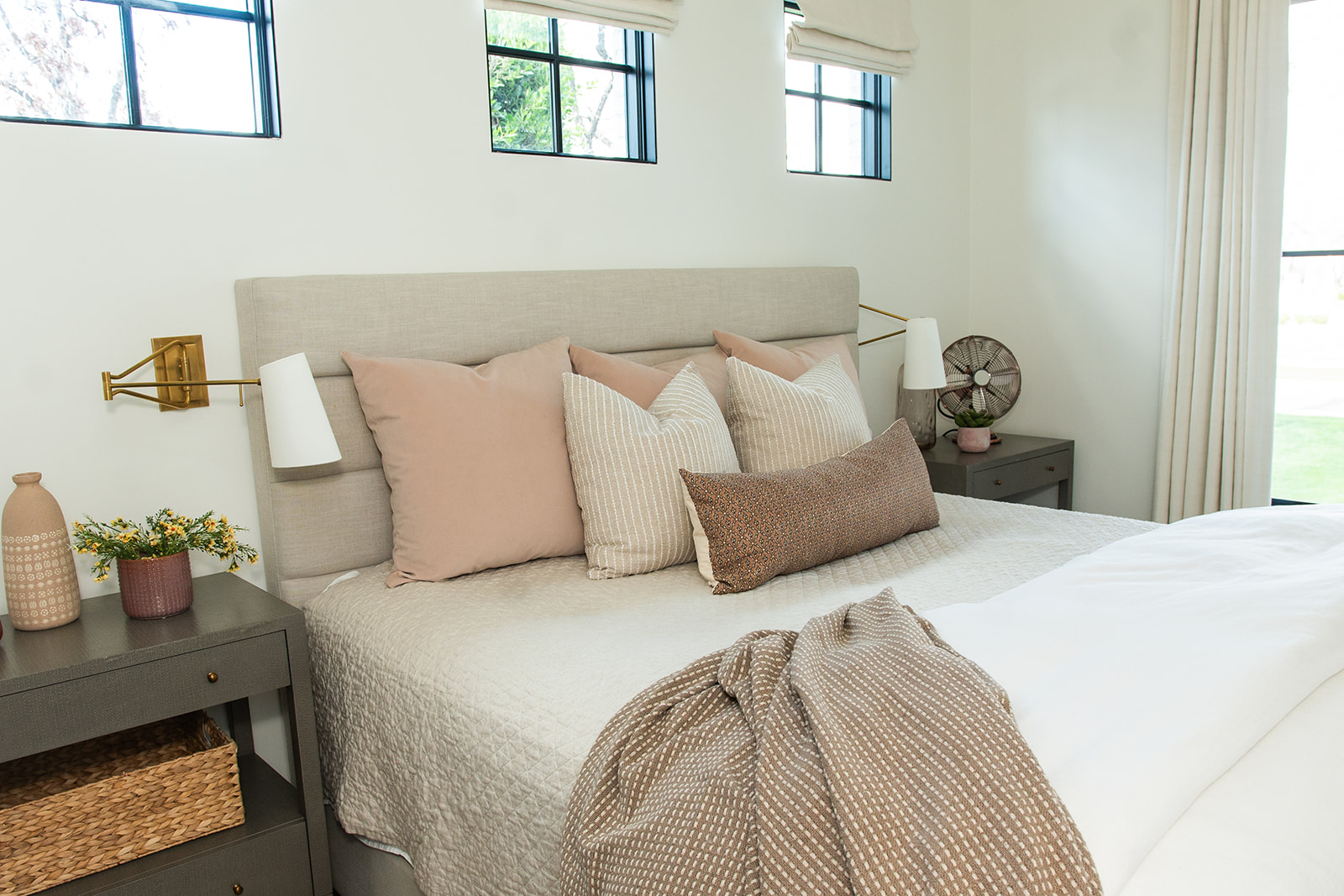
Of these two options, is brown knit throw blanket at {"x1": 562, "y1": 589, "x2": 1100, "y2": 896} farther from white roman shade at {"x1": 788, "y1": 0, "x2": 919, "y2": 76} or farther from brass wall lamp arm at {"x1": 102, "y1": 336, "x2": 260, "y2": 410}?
white roman shade at {"x1": 788, "y1": 0, "x2": 919, "y2": 76}

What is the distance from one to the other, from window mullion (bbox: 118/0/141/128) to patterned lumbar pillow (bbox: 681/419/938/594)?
4.48ft

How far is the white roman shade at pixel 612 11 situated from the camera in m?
2.38

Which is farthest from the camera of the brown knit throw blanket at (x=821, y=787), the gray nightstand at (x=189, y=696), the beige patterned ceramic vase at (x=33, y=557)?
the beige patterned ceramic vase at (x=33, y=557)

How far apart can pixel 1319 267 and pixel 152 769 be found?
3.61 metres

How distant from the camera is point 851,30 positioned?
10.4 feet

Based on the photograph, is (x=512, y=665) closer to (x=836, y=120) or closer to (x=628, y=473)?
(x=628, y=473)

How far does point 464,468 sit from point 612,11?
1.36 meters

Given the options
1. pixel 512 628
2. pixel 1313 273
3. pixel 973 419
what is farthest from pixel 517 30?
pixel 1313 273

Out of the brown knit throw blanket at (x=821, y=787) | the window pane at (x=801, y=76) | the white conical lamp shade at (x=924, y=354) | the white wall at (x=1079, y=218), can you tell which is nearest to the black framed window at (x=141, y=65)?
the brown knit throw blanket at (x=821, y=787)

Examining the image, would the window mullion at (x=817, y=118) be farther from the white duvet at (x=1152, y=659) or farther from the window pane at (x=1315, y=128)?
the white duvet at (x=1152, y=659)

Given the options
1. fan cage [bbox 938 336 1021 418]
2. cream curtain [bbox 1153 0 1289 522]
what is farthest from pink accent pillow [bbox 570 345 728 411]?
cream curtain [bbox 1153 0 1289 522]

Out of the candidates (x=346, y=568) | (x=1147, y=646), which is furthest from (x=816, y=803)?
(x=346, y=568)

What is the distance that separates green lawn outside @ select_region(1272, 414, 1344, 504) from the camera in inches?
130

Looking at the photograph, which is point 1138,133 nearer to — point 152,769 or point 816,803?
point 816,803
